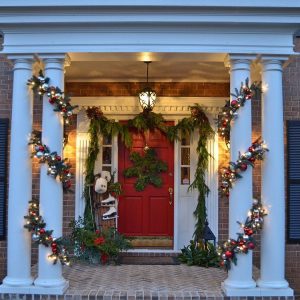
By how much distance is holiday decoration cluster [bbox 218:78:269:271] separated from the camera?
5.53 m

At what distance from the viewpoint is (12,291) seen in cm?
561

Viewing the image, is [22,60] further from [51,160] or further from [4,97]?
[4,97]

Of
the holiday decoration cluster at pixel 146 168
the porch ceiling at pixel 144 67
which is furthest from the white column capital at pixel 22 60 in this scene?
the holiday decoration cluster at pixel 146 168

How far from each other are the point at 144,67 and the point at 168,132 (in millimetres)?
1199

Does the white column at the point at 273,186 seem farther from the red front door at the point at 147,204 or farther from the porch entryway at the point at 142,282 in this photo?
the red front door at the point at 147,204

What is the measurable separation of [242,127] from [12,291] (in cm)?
335

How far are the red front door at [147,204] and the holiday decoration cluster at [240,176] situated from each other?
231cm

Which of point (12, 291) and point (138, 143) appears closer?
point (12, 291)

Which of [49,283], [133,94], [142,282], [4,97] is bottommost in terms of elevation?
[142,282]

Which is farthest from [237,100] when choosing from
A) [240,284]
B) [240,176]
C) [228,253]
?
[240,284]

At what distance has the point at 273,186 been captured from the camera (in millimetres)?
5688

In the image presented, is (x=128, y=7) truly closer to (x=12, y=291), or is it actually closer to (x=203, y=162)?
(x=203, y=162)

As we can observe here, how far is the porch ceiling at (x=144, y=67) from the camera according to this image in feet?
19.4

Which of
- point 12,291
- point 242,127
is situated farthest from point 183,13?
point 12,291
